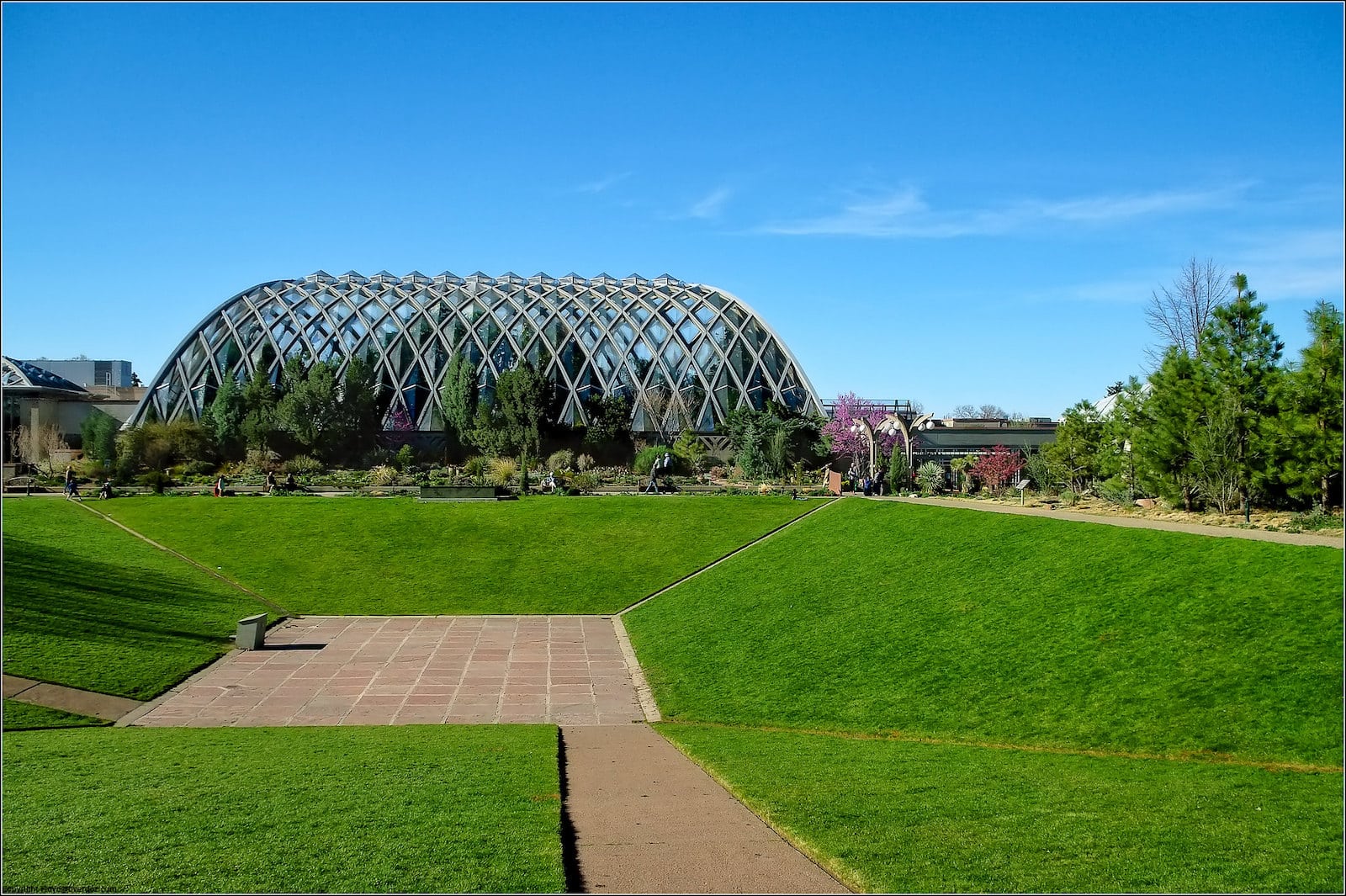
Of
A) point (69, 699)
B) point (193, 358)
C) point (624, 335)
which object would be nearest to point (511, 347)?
point (624, 335)

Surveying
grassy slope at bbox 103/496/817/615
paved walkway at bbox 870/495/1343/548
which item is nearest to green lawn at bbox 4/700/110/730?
grassy slope at bbox 103/496/817/615

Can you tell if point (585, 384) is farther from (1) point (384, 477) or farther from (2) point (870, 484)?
(2) point (870, 484)

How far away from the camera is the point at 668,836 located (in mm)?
7559

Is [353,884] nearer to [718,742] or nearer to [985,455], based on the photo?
[718,742]

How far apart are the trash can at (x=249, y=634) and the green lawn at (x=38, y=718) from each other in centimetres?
484

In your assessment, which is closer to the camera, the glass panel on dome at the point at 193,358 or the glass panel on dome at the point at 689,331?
the glass panel on dome at the point at 689,331

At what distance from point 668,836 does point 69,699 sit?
31.0ft

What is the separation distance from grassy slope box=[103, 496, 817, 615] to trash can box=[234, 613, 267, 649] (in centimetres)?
412

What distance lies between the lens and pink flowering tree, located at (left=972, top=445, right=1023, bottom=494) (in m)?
36.5

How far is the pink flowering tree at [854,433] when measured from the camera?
4566 centimetres

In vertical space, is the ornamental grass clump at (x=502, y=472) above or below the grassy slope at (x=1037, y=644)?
above

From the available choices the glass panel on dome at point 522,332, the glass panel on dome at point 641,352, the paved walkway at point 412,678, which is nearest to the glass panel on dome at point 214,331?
the glass panel on dome at point 522,332

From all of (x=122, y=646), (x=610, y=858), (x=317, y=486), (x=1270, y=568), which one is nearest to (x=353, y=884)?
(x=610, y=858)

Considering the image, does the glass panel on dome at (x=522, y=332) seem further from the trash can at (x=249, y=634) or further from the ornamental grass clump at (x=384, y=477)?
the trash can at (x=249, y=634)
